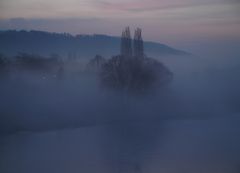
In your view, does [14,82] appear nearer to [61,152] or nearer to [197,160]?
[61,152]

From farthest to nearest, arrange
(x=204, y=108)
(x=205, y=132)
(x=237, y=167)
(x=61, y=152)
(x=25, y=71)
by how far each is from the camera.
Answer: (x=204, y=108) < (x=205, y=132) < (x=25, y=71) < (x=61, y=152) < (x=237, y=167)

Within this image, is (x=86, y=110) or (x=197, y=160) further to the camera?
(x=86, y=110)

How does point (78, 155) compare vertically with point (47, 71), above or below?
below

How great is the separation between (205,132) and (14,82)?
208cm

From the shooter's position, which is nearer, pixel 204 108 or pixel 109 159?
pixel 109 159

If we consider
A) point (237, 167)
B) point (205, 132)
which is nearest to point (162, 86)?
point (205, 132)

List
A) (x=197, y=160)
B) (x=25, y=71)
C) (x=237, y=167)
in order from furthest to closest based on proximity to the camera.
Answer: (x=25, y=71)
(x=197, y=160)
(x=237, y=167)

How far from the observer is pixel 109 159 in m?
3.91

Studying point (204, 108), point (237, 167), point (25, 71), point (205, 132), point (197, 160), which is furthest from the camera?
point (204, 108)

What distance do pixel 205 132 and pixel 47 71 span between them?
180 centimetres

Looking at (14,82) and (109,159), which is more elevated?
(14,82)

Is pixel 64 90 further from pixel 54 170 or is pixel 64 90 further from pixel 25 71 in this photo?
pixel 54 170

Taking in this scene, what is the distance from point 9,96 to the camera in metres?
4.29

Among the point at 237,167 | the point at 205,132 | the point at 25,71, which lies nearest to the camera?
the point at 237,167
